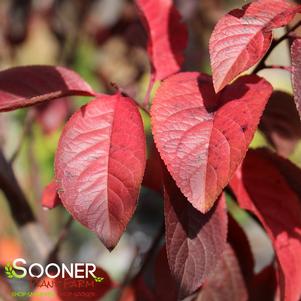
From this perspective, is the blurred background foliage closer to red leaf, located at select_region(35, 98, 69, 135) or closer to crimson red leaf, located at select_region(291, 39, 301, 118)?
red leaf, located at select_region(35, 98, 69, 135)

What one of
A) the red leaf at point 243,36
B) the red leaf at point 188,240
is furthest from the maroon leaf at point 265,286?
the red leaf at point 243,36

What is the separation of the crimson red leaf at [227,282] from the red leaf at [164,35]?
1.05 ft

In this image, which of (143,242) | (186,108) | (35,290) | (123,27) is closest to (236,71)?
(186,108)

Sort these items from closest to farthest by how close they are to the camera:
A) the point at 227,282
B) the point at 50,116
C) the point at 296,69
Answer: the point at 296,69 → the point at 227,282 → the point at 50,116

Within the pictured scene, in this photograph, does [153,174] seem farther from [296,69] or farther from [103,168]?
[296,69]

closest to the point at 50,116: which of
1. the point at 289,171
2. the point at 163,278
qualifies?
the point at 163,278

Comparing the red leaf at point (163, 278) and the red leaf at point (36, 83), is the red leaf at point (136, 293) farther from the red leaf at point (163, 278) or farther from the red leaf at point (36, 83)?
the red leaf at point (36, 83)

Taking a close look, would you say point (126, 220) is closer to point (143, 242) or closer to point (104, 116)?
point (104, 116)

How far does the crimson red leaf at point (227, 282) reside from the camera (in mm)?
1035

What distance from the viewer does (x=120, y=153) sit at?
795 mm

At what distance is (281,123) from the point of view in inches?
42.1

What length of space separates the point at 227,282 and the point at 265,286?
0.14m

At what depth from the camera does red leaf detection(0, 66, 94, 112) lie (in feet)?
2.90

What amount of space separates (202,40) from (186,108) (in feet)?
5.94
